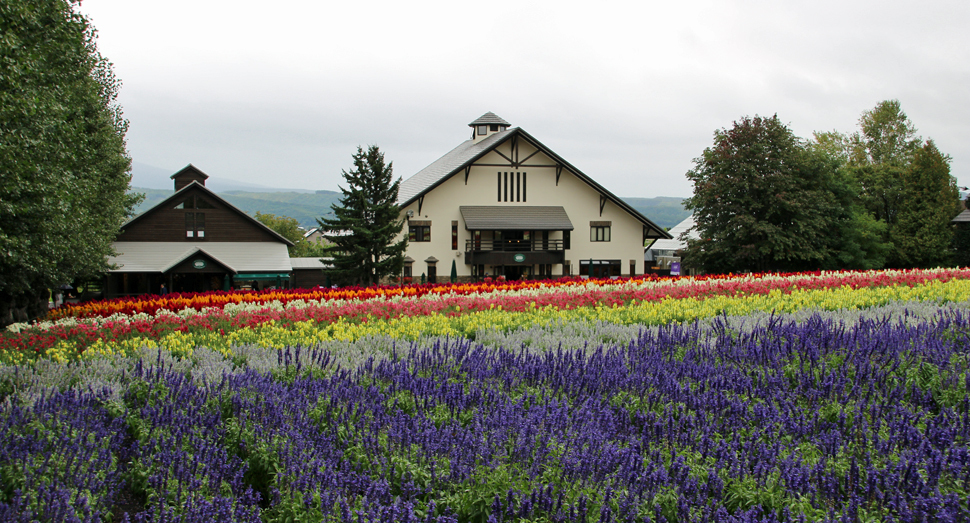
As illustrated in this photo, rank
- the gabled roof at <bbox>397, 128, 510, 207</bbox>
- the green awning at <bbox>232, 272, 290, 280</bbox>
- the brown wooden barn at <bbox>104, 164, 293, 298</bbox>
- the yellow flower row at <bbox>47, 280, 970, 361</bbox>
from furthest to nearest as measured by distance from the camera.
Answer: the gabled roof at <bbox>397, 128, 510, 207</bbox> < the green awning at <bbox>232, 272, 290, 280</bbox> < the brown wooden barn at <bbox>104, 164, 293, 298</bbox> < the yellow flower row at <bbox>47, 280, 970, 361</bbox>

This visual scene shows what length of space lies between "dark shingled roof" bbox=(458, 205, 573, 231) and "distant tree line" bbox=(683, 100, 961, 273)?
986cm

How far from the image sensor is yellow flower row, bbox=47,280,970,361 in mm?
8844

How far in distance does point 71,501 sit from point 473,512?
97.6 inches

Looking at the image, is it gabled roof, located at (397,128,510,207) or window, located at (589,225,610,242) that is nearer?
gabled roof, located at (397,128,510,207)

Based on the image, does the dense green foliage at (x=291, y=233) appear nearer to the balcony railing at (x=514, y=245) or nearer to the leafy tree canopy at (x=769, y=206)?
the balcony railing at (x=514, y=245)

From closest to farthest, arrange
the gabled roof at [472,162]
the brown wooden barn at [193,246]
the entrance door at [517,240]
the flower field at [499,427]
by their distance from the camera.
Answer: the flower field at [499,427]
the brown wooden barn at [193,246]
the gabled roof at [472,162]
the entrance door at [517,240]

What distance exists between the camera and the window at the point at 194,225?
137ft

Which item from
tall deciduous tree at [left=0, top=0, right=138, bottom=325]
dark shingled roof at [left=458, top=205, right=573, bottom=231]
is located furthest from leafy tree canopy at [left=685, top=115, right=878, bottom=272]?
tall deciduous tree at [left=0, top=0, right=138, bottom=325]

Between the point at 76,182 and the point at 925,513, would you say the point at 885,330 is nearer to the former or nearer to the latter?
the point at 925,513

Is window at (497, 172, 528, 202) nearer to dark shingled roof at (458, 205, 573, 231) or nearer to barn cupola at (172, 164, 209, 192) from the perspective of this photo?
dark shingled roof at (458, 205, 573, 231)

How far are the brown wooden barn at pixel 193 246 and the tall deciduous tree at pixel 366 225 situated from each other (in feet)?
25.4

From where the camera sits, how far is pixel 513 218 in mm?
45938

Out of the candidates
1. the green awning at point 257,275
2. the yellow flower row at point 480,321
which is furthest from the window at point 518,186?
the yellow flower row at point 480,321

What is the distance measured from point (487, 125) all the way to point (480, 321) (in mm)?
50642
